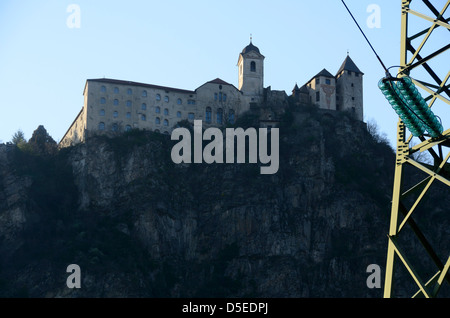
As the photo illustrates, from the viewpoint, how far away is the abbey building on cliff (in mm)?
112000

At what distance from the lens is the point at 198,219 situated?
103 metres

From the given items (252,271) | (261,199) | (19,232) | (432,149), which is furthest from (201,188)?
(432,149)

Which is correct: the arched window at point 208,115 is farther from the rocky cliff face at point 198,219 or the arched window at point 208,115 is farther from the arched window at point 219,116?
the rocky cliff face at point 198,219

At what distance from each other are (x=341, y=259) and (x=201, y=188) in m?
22.3

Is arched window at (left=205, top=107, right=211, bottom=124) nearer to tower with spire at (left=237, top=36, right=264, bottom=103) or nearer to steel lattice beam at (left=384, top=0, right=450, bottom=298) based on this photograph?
tower with spire at (left=237, top=36, right=264, bottom=103)

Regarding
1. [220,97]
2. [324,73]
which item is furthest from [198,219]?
[324,73]

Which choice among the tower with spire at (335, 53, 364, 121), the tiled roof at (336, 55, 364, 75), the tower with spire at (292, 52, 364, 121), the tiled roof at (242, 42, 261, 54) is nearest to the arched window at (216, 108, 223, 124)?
the tower with spire at (292, 52, 364, 121)

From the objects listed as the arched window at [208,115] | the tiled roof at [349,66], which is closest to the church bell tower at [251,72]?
the arched window at [208,115]

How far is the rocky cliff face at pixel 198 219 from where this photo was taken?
9306 centimetres

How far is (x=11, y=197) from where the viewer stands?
105 meters

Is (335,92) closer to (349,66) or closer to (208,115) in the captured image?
(349,66)

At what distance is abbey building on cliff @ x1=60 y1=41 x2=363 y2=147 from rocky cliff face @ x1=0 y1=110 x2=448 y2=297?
12.5 feet

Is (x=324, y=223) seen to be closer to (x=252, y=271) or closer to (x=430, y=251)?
(x=252, y=271)

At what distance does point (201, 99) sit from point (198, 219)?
887 inches
